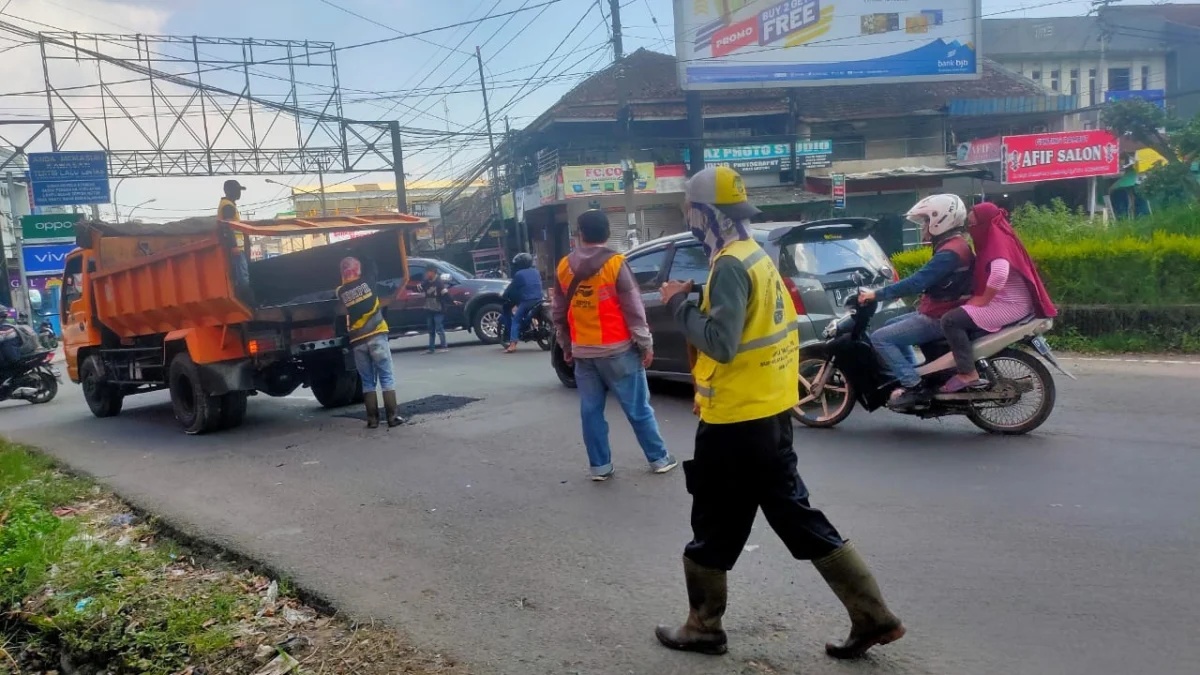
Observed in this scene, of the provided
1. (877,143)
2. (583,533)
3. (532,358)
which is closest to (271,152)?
(532,358)

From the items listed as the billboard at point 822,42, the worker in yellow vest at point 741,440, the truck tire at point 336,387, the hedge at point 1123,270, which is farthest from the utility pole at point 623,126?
the worker in yellow vest at point 741,440

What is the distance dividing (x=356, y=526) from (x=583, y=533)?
1.41 metres

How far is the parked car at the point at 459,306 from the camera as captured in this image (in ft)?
53.4

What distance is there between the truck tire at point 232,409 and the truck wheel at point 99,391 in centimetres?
264

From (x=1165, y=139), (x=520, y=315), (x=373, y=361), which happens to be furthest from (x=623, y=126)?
(x=373, y=361)

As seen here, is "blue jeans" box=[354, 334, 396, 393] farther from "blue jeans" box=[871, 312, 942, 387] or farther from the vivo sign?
the vivo sign

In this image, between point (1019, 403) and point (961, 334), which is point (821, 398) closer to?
point (961, 334)

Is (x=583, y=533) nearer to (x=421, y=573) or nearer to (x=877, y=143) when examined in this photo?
(x=421, y=573)

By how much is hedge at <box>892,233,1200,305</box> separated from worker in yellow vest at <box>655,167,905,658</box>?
8.60m

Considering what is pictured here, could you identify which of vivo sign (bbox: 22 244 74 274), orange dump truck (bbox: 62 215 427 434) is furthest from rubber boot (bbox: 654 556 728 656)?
vivo sign (bbox: 22 244 74 274)

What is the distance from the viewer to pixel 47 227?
28.0 metres

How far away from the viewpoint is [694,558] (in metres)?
3.34

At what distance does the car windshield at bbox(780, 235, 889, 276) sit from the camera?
7590mm

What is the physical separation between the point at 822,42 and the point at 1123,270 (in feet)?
65.1
